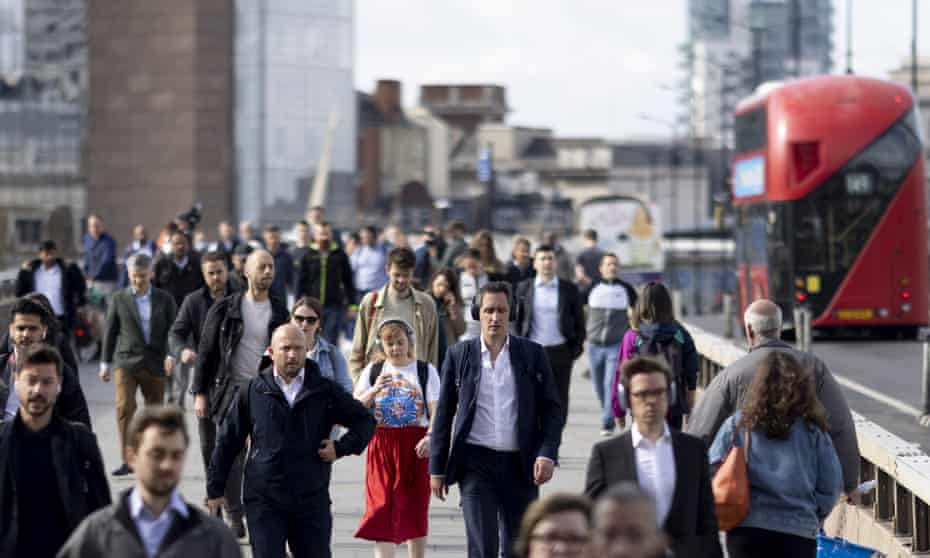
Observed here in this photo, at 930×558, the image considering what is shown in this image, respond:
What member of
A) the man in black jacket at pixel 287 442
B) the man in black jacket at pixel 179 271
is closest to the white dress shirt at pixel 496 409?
the man in black jacket at pixel 287 442

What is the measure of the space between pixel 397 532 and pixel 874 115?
20036mm

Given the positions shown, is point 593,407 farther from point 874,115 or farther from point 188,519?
point 188,519

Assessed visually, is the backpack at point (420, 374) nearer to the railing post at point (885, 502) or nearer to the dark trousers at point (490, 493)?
the dark trousers at point (490, 493)

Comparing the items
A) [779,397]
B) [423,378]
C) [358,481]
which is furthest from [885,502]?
[779,397]

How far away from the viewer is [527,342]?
9.37 m

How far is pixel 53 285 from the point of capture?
67.5 feet

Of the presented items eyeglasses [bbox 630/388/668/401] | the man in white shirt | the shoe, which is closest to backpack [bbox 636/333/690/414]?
the shoe

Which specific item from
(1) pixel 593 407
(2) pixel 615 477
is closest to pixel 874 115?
(1) pixel 593 407

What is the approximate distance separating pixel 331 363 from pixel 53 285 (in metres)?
10.6

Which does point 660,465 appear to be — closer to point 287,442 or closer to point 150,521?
point 150,521

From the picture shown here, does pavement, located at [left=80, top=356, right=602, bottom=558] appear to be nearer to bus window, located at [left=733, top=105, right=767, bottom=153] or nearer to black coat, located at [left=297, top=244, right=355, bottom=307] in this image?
black coat, located at [left=297, top=244, right=355, bottom=307]

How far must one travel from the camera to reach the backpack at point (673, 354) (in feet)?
40.3

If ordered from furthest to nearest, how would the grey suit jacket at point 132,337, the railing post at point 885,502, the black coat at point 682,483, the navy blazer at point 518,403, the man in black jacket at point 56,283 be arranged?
the man in black jacket at point 56,283 → the grey suit jacket at point 132,337 → the railing post at point 885,502 → the navy blazer at point 518,403 → the black coat at point 682,483

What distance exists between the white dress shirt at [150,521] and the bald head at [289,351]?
2.75 m
